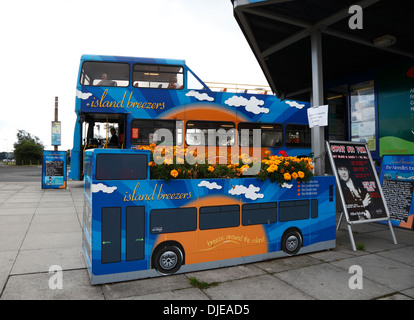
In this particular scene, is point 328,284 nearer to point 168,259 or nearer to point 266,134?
point 168,259

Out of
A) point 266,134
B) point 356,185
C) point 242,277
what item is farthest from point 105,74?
point 242,277

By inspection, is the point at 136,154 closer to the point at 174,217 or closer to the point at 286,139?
the point at 174,217

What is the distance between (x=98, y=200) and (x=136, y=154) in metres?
0.72

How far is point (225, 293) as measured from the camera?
345cm

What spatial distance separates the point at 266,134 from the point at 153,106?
4747 mm

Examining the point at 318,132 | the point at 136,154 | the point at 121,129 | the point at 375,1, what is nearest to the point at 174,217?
the point at 136,154

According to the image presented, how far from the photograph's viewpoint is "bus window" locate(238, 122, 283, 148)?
12102 mm

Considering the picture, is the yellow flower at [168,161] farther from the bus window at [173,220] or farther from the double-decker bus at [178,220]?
the bus window at [173,220]

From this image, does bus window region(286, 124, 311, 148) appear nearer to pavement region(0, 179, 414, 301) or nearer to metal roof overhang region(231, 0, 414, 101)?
metal roof overhang region(231, 0, 414, 101)

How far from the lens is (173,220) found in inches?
157

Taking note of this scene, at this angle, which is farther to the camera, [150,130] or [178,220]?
[150,130]

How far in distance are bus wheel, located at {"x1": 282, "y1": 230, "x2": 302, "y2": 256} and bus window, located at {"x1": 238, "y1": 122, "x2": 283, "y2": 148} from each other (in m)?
7.44

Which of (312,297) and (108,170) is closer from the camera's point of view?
(312,297)

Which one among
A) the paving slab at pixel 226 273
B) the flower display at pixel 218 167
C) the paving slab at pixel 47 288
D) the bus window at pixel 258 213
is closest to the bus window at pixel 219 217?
the bus window at pixel 258 213
